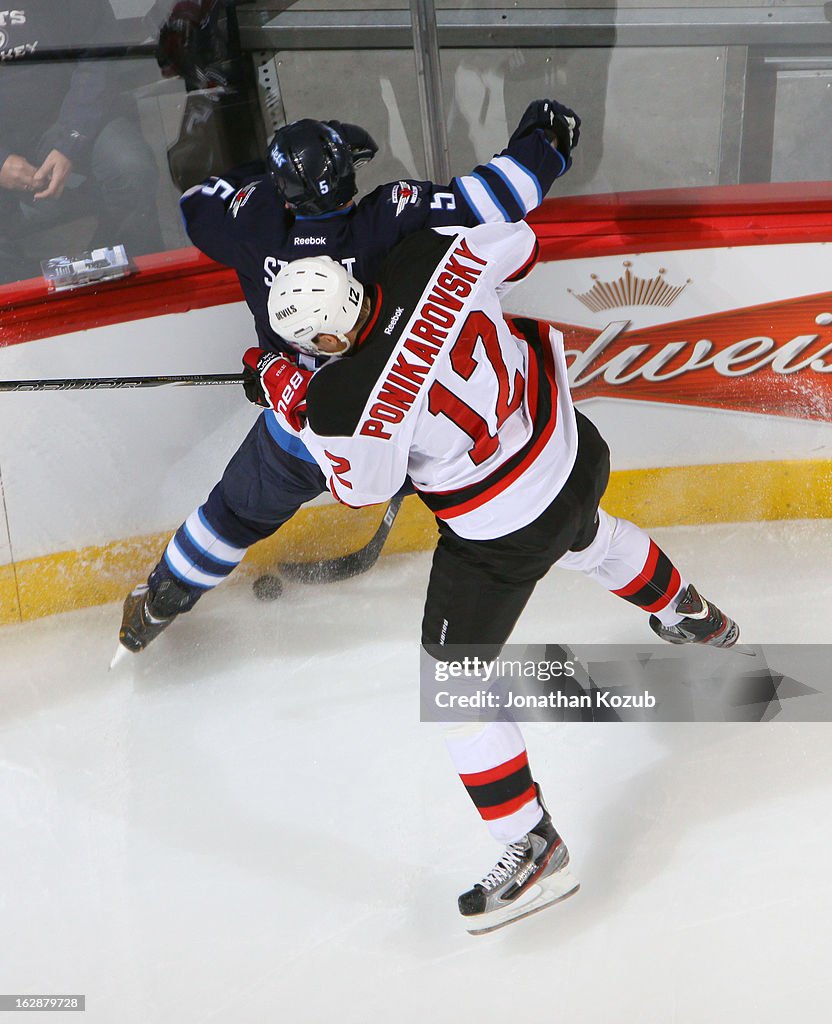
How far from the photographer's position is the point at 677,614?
6.69ft

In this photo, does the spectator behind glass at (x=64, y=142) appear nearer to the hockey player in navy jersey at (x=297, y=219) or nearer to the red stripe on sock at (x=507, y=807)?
the hockey player in navy jersey at (x=297, y=219)

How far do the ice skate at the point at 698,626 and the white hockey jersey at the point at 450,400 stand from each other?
491 millimetres

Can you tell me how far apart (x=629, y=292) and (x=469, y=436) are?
3.29 ft

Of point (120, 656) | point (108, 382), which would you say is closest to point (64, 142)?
point (108, 382)

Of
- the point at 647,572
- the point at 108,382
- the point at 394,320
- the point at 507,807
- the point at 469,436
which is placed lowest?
the point at 507,807

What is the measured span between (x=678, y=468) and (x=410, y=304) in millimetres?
1291

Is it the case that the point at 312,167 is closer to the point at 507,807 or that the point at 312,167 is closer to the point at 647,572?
the point at 647,572

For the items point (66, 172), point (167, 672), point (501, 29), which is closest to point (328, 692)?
point (167, 672)

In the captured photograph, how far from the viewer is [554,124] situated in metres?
1.92

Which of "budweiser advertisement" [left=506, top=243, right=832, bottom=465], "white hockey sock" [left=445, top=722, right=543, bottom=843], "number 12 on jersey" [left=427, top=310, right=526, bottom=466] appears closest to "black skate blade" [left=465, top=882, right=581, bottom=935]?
"white hockey sock" [left=445, top=722, right=543, bottom=843]

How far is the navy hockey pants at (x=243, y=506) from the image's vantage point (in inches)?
80.6

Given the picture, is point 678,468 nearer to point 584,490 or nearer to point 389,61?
point 584,490

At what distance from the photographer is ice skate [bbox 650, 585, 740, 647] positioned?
201cm

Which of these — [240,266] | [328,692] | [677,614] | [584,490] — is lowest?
[328,692]
